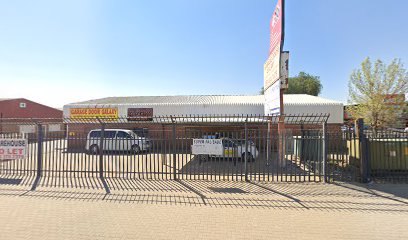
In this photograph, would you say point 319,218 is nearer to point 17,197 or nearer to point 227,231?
point 227,231

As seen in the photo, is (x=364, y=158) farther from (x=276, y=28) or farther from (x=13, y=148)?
(x=13, y=148)

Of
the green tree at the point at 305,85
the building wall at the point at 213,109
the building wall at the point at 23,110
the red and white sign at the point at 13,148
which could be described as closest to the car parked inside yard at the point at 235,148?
the red and white sign at the point at 13,148

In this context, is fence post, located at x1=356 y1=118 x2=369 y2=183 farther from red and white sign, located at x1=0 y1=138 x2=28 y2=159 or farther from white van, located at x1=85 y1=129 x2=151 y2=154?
red and white sign, located at x1=0 y1=138 x2=28 y2=159

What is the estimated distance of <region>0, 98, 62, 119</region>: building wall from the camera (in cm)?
3094

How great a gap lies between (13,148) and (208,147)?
674 cm

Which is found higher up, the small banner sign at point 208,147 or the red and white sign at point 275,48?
the red and white sign at point 275,48

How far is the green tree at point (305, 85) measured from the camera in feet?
152

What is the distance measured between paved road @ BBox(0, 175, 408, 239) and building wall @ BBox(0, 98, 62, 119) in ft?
97.2

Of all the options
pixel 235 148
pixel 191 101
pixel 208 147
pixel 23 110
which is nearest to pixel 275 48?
pixel 235 148

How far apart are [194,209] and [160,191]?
1.73m

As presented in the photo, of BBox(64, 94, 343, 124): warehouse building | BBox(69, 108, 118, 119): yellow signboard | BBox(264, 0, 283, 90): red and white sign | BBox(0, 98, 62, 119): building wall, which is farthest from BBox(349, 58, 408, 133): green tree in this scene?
BBox(0, 98, 62, 119): building wall

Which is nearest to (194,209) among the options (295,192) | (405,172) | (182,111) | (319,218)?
(319,218)

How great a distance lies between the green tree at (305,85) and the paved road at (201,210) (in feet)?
136

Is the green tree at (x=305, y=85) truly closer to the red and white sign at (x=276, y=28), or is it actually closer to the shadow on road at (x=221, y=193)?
the red and white sign at (x=276, y=28)
